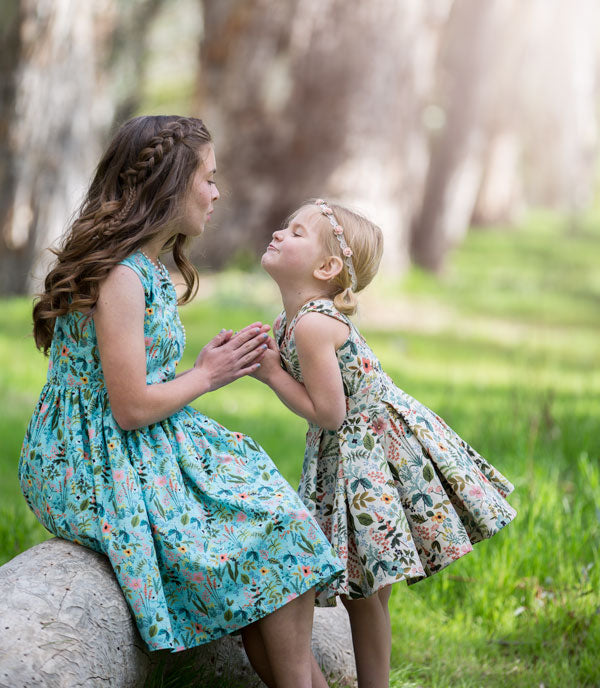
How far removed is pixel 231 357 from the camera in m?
2.56

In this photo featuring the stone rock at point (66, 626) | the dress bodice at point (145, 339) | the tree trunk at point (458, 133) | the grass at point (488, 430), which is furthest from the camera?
the tree trunk at point (458, 133)

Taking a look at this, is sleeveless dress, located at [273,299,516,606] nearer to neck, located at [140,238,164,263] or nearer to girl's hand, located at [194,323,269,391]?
girl's hand, located at [194,323,269,391]

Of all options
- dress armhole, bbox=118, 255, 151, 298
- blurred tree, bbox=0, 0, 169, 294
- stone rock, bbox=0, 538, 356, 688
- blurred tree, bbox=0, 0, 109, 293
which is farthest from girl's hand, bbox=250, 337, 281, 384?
blurred tree, bbox=0, 0, 109, 293

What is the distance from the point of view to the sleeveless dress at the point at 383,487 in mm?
2527

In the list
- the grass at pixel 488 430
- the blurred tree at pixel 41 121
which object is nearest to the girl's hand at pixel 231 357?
the grass at pixel 488 430

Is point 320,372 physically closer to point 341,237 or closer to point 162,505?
point 341,237

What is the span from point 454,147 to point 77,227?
981cm

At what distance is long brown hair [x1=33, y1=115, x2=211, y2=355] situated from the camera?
2451mm

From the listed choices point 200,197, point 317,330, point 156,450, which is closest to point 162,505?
point 156,450

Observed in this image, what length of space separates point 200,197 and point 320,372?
1.91 ft

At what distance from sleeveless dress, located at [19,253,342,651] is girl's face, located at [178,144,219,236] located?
17 cm

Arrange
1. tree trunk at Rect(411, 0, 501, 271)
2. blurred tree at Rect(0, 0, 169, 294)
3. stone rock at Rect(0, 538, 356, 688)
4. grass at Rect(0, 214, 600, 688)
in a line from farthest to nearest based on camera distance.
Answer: tree trunk at Rect(411, 0, 501, 271) < blurred tree at Rect(0, 0, 169, 294) < grass at Rect(0, 214, 600, 688) < stone rock at Rect(0, 538, 356, 688)

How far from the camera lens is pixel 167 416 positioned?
247 cm

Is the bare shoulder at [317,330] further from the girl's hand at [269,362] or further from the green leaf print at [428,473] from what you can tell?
the green leaf print at [428,473]
